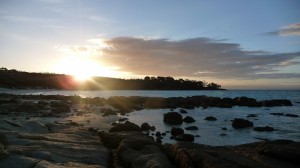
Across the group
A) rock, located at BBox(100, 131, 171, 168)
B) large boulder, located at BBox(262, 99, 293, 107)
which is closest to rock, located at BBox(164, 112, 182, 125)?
rock, located at BBox(100, 131, 171, 168)

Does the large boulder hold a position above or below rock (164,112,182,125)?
above

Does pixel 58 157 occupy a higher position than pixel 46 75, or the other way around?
pixel 46 75

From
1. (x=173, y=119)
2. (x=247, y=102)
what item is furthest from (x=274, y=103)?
(x=173, y=119)

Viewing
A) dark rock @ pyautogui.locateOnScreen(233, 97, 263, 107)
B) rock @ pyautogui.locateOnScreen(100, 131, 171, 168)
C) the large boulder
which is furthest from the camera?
the large boulder

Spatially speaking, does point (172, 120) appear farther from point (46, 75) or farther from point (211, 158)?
point (46, 75)

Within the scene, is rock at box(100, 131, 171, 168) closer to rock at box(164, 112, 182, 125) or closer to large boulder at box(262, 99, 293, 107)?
rock at box(164, 112, 182, 125)

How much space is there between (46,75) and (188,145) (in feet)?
581

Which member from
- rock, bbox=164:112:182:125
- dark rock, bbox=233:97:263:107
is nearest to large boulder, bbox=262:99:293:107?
dark rock, bbox=233:97:263:107

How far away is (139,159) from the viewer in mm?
15016

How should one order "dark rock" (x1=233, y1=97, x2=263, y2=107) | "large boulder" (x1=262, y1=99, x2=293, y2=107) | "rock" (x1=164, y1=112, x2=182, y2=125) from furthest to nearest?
"large boulder" (x1=262, y1=99, x2=293, y2=107)
"dark rock" (x1=233, y1=97, x2=263, y2=107)
"rock" (x1=164, y1=112, x2=182, y2=125)

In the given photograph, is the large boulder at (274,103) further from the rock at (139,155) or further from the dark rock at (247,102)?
the rock at (139,155)

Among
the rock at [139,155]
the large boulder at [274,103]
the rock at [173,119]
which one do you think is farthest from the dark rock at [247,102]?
the rock at [139,155]

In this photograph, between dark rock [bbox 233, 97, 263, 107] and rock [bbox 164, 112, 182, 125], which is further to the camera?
dark rock [bbox 233, 97, 263, 107]

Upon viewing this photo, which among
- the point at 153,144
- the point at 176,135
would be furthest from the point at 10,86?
the point at 153,144
